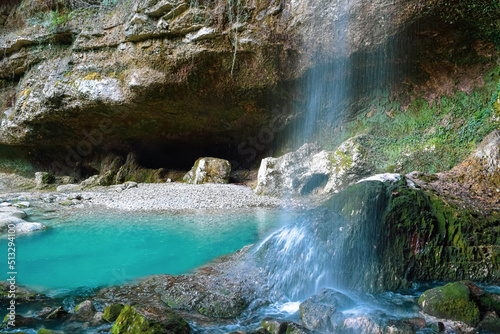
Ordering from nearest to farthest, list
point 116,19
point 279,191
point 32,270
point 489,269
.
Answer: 1. point 489,269
2. point 32,270
3. point 279,191
4. point 116,19

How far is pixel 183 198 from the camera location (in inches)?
341

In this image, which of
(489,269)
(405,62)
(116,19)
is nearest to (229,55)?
(116,19)

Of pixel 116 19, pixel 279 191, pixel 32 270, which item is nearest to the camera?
pixel 32 270

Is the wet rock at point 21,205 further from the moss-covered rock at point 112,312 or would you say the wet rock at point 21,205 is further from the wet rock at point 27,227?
the moss-covered rock at point 112,312

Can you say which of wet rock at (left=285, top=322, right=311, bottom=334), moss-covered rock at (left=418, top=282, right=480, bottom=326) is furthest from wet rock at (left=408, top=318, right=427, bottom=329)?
wet rock at (left=285, top=322, right=311, bottom=334)

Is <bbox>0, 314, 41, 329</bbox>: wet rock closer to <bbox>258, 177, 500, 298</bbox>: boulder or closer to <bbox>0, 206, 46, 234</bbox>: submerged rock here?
<bbox>258, 177, 500, 298</bbox>: boulder

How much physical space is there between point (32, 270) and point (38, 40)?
436 inches

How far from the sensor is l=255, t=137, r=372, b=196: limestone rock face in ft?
26.3

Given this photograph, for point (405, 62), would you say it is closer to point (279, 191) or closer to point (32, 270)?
point (279, 191)

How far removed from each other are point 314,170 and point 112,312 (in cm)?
657

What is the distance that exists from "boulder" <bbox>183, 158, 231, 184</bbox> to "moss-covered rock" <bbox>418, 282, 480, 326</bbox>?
8.82m

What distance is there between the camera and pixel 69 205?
8.64 meters

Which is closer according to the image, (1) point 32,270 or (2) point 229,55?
(1) point 32,270

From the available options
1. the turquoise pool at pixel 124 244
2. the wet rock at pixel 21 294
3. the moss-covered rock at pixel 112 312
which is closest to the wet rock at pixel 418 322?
the moss-covered rock at pixel 112 312
